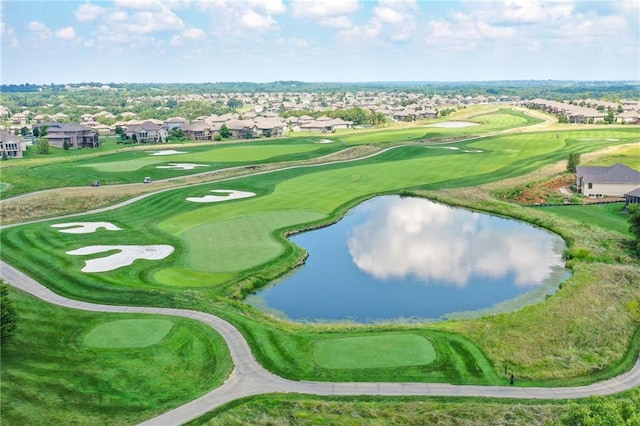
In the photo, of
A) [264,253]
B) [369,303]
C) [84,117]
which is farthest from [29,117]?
[369,303]

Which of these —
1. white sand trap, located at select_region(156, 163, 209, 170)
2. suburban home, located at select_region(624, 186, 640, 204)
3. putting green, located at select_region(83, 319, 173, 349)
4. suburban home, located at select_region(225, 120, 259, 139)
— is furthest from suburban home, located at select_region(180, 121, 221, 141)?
putting green, located at select_region(83, 319, 173, 349)

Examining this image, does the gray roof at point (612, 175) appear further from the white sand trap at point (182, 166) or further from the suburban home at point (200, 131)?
the suburban home at point (200, 131)

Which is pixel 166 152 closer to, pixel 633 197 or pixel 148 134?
pixel 148 134

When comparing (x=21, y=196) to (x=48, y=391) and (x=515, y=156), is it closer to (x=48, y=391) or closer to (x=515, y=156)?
(x=48, y=391)

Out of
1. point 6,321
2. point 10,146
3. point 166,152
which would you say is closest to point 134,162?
point 166,152

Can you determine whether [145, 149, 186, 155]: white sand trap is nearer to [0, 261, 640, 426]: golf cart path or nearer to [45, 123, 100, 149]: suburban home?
[45, 123, 100, 149]: suburban home

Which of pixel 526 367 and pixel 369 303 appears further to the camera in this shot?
pixel 369 303

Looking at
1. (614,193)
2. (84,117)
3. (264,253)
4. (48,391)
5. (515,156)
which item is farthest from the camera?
(84,117)
